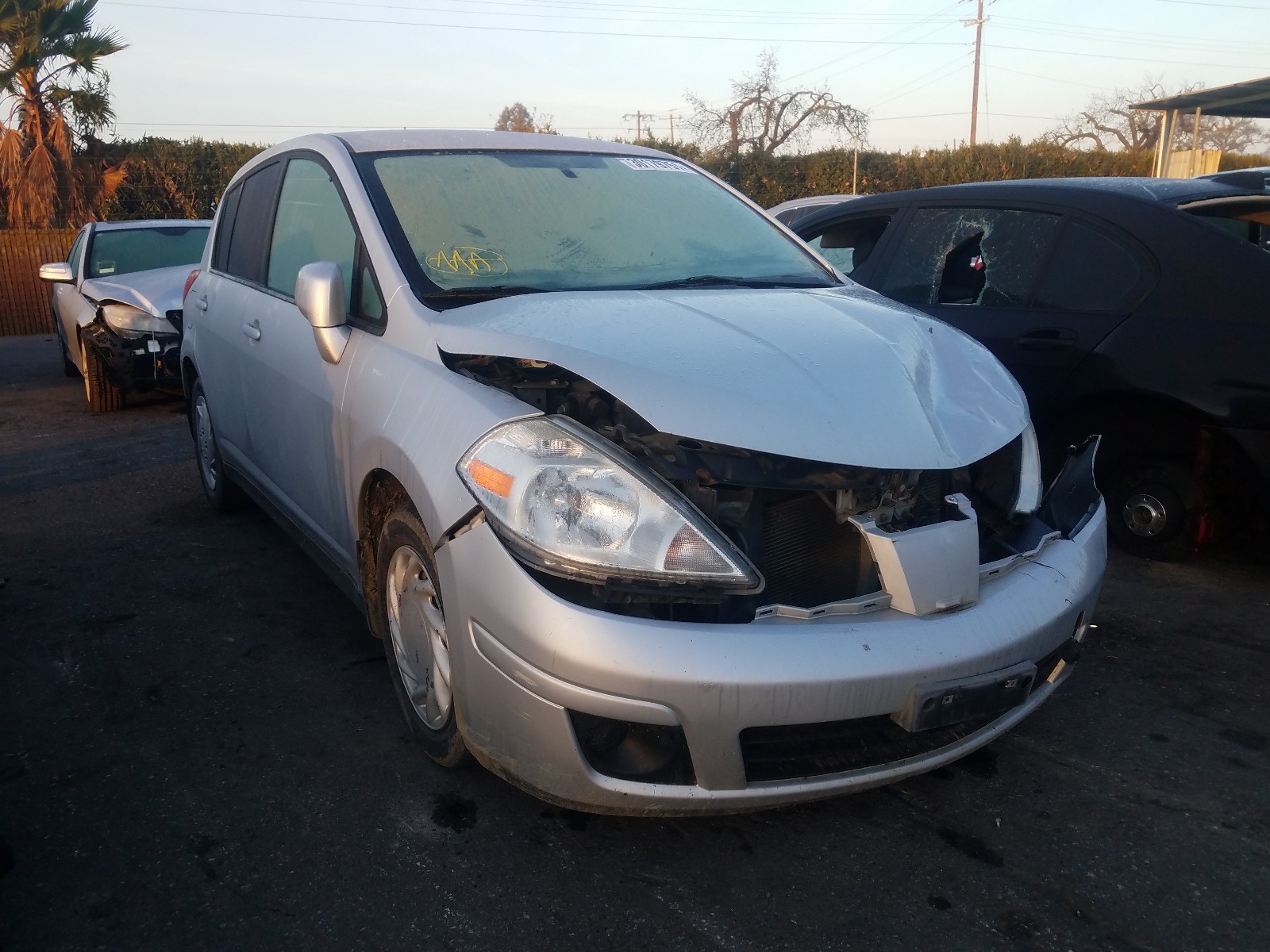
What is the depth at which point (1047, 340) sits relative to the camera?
14.1 ft

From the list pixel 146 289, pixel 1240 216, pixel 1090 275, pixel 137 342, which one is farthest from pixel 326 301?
Result: pixel 146 289

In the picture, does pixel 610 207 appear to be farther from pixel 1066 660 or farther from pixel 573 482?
pixel 1066 660

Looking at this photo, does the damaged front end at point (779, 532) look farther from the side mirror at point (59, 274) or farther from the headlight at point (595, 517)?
the side mirror at point (59, 274)

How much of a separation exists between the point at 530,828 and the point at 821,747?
0.79 metres

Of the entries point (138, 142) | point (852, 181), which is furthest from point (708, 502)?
point (852, 181)

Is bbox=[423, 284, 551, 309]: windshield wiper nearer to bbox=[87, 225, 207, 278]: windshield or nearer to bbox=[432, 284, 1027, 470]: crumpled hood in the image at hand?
bbox=[432, 284, 1027, 470]: crumpled hood

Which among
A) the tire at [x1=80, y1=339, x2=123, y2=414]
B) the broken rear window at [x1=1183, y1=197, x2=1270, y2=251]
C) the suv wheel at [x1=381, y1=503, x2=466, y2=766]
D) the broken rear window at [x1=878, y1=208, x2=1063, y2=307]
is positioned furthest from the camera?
the tire at [x1=80, y1=339, x2=123, y2=414]

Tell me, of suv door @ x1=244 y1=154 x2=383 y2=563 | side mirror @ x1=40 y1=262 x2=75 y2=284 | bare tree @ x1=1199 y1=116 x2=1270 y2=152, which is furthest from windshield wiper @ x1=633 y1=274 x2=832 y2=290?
bare tree @ x1=1199 y1=116 x2=1270 y2=152

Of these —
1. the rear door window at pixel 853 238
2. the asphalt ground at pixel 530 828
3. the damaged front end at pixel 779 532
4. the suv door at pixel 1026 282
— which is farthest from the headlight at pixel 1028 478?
the rear door window at pixel 853 238

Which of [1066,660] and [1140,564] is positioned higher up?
[1066,660]

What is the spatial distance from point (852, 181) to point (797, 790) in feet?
79.5

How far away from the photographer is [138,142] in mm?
20734

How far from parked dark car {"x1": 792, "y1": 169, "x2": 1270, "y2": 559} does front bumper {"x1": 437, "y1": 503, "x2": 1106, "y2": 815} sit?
6.36ft

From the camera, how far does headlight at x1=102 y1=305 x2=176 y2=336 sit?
27.4 ft
